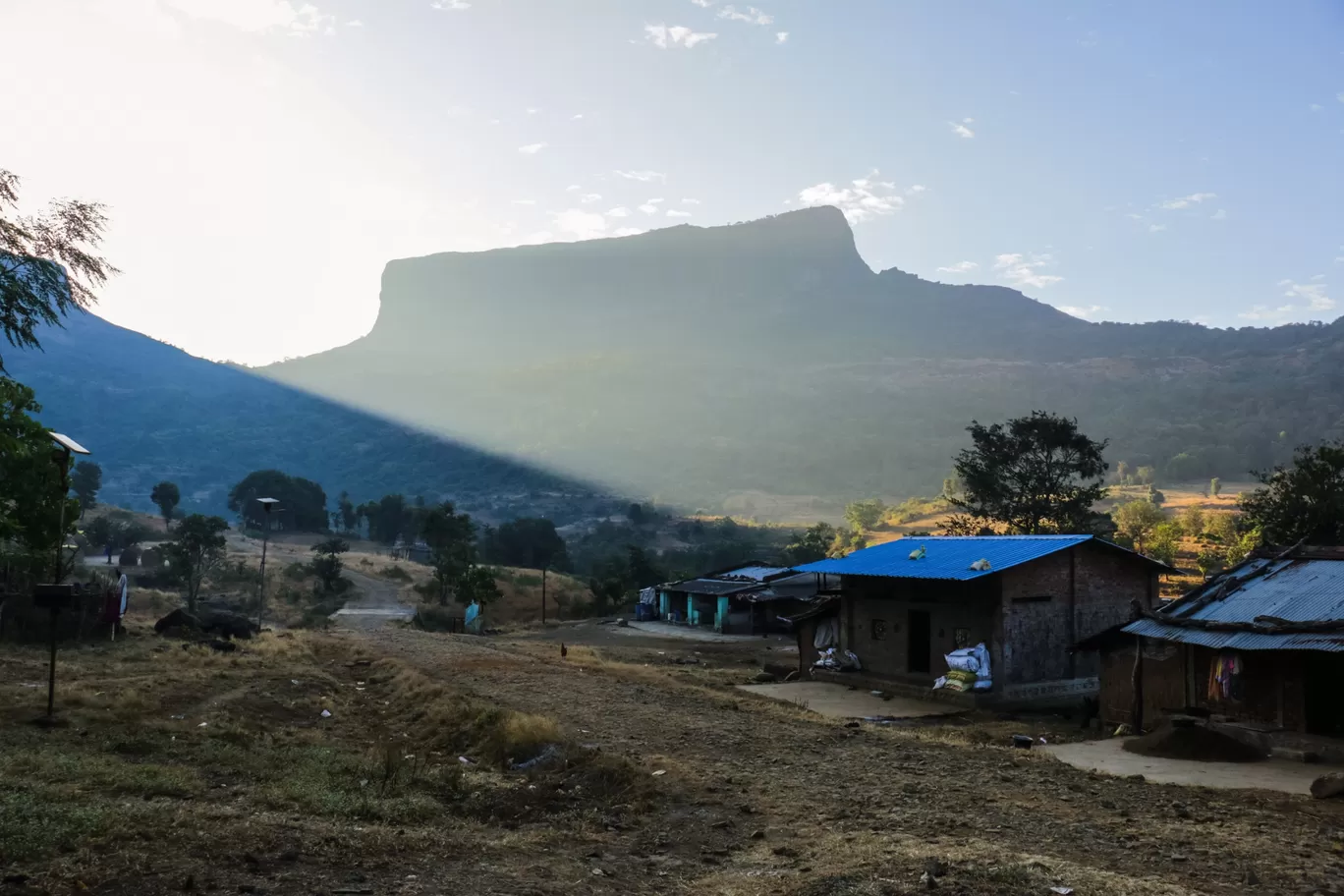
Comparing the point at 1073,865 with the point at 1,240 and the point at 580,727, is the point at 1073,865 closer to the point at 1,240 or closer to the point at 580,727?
the point at 580,727

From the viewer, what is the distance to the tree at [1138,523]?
59.6 metres

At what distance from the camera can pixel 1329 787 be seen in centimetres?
1285

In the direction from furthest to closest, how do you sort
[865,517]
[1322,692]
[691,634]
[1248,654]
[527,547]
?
[865,517] → [527,547] → [691,634] → [1248,654] → [1322,692]

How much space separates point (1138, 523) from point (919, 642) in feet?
140

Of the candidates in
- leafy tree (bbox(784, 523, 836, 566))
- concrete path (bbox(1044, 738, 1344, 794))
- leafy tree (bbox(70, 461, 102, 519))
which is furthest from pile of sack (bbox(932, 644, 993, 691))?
leafy tree (bbox(70, 461, 102, 519))

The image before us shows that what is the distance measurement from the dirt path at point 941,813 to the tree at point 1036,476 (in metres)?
37.7

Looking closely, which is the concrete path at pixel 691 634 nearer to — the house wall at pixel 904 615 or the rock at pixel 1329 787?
the house wall at pixel 904 615

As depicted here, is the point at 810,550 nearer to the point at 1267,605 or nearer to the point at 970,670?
the point at 970,670

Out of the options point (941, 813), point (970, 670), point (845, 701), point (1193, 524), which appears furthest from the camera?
point (1193, 524)

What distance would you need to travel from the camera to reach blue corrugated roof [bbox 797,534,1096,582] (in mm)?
25422

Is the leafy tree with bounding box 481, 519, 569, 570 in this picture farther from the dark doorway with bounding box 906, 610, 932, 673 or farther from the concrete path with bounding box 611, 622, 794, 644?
the dark doorway with bounding box 906, 610, 932, 673

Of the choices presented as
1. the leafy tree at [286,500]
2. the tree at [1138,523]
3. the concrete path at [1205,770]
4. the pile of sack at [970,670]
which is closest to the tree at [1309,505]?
the tree at [1138,523]

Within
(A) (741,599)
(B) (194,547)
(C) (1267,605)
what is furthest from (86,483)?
(C) (1267,605)

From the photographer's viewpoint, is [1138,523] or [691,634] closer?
[691,634]
